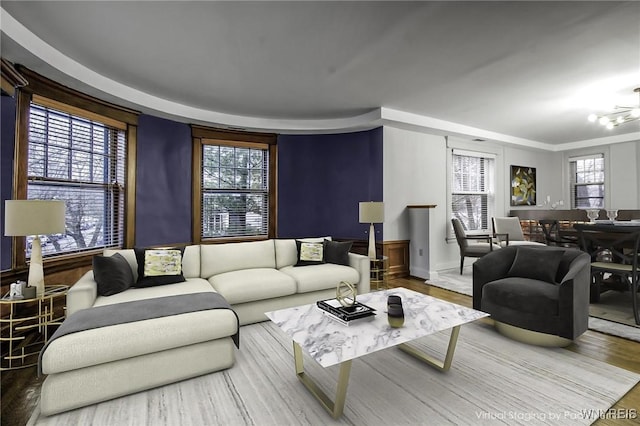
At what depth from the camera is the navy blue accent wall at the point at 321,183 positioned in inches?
212

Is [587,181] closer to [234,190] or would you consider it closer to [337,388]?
[234,190]

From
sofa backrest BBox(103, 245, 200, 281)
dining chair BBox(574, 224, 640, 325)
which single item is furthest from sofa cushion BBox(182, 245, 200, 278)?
dining chair BBox(574, 224, 640, 325)

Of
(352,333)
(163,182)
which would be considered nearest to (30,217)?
(163,182)

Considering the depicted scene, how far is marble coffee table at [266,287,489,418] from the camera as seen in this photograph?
1723 millimetres

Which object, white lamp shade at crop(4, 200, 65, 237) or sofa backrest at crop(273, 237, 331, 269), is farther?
sofa backrest at crop(273, 237, 331, 269)

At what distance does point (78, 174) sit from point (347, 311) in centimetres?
346

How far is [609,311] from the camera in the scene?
138 inches

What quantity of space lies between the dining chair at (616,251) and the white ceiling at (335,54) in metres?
1.77

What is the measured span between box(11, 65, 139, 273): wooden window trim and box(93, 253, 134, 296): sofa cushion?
0.84 meters

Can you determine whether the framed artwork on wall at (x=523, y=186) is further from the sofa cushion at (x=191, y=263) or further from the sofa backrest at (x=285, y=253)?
the sofa cushion at (x=191, y=263)

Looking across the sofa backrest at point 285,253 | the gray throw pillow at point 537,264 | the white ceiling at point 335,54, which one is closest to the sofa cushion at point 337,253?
the sofa backrest at point 285,253

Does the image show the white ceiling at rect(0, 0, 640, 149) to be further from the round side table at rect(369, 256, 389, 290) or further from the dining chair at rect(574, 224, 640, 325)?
the round side table at rect(369, 256, 389, 290)

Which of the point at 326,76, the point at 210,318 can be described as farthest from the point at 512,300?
the point at 326,76

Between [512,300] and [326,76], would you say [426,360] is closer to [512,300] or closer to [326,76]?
[512,300]
